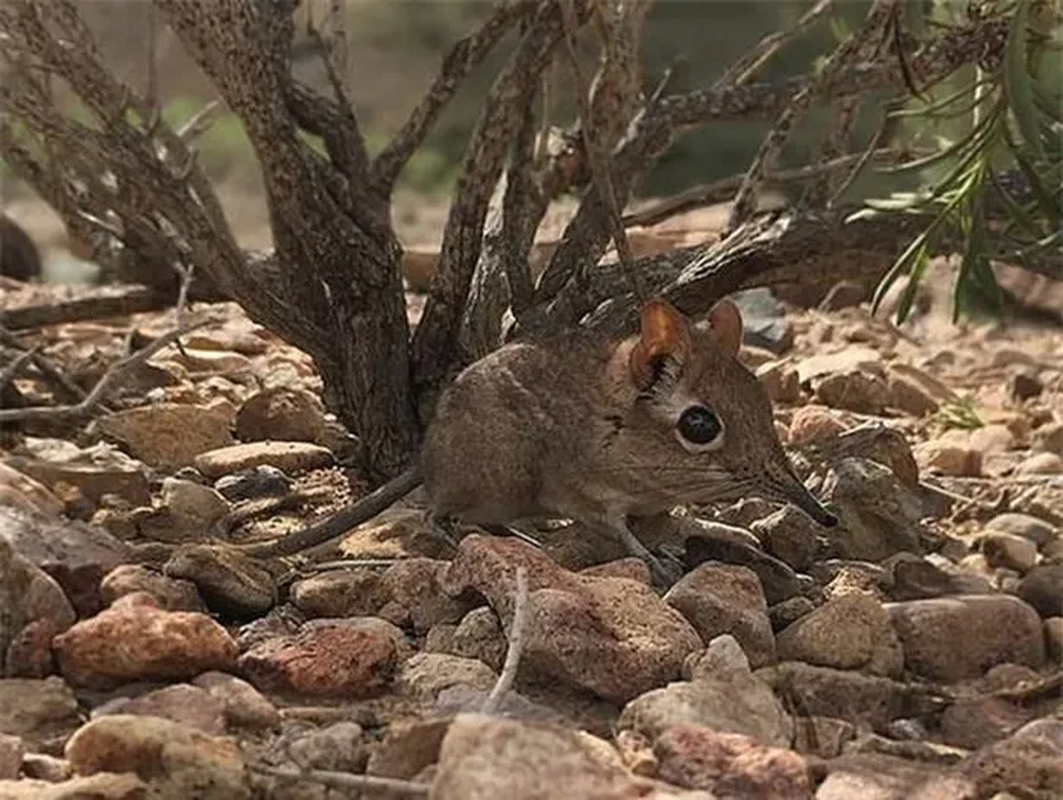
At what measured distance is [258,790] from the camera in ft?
8.70

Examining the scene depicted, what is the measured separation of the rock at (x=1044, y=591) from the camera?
12.6ft

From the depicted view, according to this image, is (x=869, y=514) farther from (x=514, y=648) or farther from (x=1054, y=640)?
(x=514, y=648)

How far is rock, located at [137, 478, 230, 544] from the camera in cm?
393

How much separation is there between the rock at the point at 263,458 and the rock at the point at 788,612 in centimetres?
137

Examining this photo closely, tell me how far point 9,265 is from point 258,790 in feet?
19.0

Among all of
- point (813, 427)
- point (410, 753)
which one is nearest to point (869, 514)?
point (813, 427)

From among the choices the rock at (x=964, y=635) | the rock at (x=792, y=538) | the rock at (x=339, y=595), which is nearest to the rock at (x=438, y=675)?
the rock at (x=339, y=595)

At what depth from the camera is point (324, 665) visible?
10.0ft

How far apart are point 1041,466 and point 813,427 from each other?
630 millimetres

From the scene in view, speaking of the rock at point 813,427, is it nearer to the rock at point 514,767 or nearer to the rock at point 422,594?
the rock at point 422,594

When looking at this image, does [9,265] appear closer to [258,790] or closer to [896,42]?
[896,42]

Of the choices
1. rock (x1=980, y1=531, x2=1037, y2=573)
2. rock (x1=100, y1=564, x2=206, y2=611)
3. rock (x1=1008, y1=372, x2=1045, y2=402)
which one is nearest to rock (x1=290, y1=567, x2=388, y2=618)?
rock (x1=100, y1=564, x2=206, y2=611)

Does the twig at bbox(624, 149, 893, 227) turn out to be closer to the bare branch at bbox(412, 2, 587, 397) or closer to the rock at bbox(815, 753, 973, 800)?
the bare branch at bbox(412, 2, 587, 397)

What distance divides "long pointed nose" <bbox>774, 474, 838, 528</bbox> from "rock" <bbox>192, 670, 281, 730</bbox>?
1368mm
